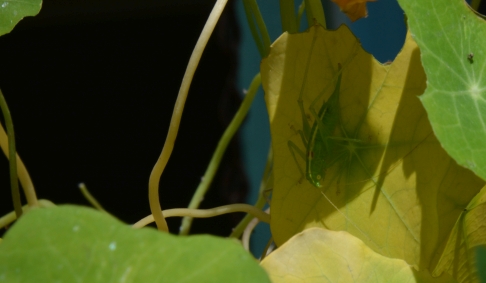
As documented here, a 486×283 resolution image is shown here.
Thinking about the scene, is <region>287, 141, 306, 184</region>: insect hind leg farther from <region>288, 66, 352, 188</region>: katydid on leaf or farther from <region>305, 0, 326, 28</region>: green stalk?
<region>305, 0, 326, 28</region>: green stalk

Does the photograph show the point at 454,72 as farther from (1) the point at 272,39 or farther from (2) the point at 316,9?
(1) the point at 272,39

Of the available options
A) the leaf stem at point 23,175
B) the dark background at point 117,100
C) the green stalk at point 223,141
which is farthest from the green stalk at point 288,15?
the dark background at point 117,100

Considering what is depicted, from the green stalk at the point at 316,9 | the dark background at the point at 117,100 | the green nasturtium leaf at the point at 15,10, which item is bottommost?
the dark background at the point at 117,100

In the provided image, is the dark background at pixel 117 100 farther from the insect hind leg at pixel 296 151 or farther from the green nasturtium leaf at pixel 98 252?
the green nasturtium leaf at pixel 98 252

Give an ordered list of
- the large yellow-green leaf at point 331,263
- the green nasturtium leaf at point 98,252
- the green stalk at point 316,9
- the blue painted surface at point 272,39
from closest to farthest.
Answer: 1. the green nasturtium leaf at point 98,252
2. the large yellow-green leaf at point 331,263
3. the green stalk at point 316,9
4. the blue painted surface at point 272,39

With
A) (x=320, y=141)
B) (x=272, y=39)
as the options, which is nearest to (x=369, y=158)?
(x=320, y=141)

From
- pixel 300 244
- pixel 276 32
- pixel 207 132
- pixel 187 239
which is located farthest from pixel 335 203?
pixel 207 132
